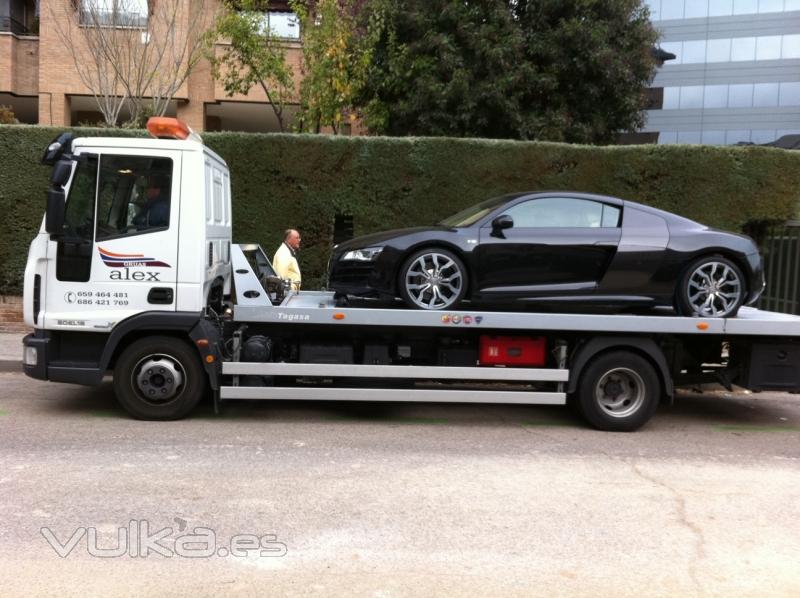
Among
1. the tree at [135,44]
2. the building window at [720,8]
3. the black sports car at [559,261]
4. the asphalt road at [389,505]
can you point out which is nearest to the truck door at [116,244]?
the asphalt road at [389,505]

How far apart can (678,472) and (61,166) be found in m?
5.72

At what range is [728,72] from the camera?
43781mm

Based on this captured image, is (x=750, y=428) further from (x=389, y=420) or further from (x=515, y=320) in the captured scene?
(x=389, y=420)

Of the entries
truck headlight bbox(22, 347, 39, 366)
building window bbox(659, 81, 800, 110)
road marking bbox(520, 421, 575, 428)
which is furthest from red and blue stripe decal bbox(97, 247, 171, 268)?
building window bbox(659, 81, 800, 110)

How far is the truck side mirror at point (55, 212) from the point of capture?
604 cm

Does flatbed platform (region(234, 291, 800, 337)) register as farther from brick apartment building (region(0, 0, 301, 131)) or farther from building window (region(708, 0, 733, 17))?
building window (region(708, 0, 733, 17))

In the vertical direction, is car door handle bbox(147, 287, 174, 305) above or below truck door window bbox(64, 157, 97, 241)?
below

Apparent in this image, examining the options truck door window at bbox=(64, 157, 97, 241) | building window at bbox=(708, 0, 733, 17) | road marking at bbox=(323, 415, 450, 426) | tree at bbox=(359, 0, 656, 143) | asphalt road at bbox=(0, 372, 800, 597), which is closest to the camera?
asphalt road at bbox=(0, 372, 800, 597)

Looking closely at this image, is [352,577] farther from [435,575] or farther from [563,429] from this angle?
[563,429]

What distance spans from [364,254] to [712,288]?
3413 mm

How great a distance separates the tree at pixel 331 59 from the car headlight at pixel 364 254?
7.45 meters

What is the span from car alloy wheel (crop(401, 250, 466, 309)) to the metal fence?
6.81m

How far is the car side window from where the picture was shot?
276 inches

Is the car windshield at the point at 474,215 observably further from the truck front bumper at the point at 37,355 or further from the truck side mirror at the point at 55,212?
the truck front bumper at the point at 37,355
